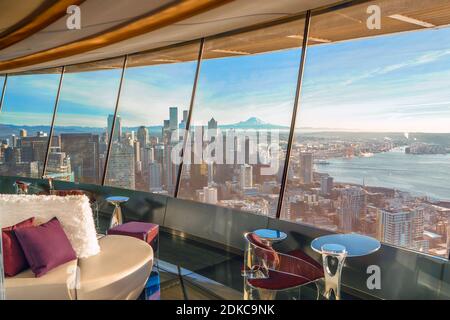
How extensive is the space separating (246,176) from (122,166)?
3122mm

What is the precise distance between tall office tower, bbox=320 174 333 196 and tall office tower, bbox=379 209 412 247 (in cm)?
67

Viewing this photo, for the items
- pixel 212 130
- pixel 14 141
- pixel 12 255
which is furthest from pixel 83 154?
pixel 12 255

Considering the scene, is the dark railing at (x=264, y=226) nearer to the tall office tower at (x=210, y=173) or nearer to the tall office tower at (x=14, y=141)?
the tall office tower at (x=210, y=173)

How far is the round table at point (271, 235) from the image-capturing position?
4.06 m

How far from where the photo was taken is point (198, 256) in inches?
194

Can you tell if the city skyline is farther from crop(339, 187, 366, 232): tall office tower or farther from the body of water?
crop(339, 187, 366, 232): tall office tower

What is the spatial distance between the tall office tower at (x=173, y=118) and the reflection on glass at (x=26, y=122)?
407cm

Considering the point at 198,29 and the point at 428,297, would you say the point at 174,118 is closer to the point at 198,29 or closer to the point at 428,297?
the point at 198,29

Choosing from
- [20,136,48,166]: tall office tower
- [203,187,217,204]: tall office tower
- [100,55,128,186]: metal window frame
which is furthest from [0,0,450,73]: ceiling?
[20,136,48,166]: tall office tower

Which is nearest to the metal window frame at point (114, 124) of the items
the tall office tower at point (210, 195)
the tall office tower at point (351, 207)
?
the tall office tower at point (210, 195)

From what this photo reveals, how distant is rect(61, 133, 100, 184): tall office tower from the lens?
25.9 ft

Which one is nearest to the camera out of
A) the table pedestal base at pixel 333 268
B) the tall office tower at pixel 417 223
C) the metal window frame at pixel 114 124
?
the table pedestal base at pixel 333 268

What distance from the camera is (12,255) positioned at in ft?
9.76

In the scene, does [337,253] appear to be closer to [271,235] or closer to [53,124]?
[271,235]
